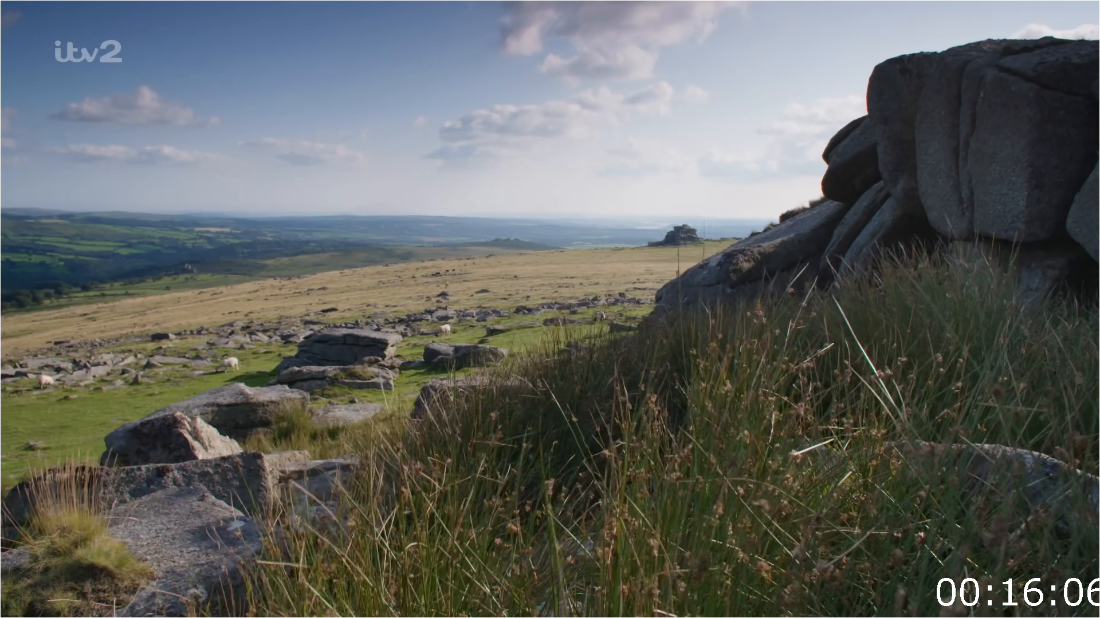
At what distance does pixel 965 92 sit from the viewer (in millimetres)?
9781

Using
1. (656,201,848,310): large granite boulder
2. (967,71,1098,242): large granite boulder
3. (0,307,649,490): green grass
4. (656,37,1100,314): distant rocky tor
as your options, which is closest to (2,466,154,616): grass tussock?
A: (0,307,649,490): green grass

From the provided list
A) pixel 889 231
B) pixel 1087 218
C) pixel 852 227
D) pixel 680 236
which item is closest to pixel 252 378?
pixel 852 227

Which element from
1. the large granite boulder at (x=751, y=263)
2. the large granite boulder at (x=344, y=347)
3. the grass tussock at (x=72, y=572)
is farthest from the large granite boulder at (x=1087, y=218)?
the large granite boulder at (x=344, y=347)

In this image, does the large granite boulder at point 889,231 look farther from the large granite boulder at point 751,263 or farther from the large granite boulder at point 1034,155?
the large granite boulder at point 1034,155

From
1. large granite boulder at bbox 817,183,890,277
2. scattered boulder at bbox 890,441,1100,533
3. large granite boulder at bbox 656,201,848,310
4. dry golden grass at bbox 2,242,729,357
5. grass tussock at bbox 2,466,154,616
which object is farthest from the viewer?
dry golden grass at bbox 2,242,729,357

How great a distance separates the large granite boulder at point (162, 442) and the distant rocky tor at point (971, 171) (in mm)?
5482

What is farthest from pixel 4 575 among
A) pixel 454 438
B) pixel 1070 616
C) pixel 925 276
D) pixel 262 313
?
pixel 262 313

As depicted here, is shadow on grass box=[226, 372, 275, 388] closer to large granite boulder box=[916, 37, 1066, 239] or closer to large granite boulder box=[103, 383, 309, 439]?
large granite boulder box=[103, 383, 309, 439]

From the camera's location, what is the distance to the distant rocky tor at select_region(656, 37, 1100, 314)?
29.2ft

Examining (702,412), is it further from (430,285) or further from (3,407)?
(430,285)

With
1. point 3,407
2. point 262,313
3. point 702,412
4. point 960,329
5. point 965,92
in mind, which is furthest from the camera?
point 262,313

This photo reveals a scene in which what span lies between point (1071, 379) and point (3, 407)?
16.7m
